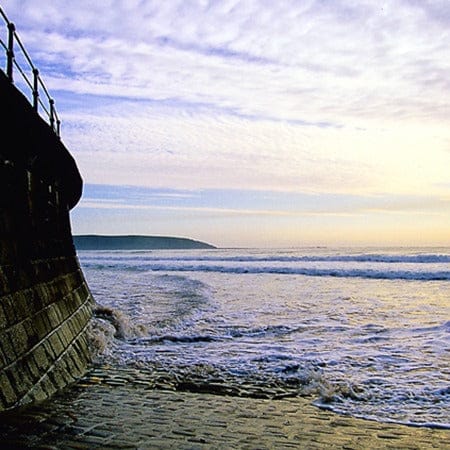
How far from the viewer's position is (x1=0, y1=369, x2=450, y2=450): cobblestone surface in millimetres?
4922

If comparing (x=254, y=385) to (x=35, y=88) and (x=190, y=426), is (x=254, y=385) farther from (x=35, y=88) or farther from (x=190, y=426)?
(x=35, y=88)

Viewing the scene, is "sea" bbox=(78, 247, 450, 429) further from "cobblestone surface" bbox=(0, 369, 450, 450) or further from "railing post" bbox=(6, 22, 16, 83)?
"railing post" bbox=(6, 22, 16, 83)

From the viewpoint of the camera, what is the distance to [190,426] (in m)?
5.56

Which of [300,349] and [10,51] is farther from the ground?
[10,51]

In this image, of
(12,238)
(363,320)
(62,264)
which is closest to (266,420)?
(12,238)

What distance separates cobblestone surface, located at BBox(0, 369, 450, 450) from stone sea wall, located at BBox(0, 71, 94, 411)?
415mm

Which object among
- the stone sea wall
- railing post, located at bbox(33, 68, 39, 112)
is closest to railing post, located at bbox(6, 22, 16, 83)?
the stone sea wall

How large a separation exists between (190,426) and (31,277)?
3369mm

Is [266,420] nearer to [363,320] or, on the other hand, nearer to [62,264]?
[62,264]

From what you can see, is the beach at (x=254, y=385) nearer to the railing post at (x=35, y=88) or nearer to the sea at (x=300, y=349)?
the sea at (x=300, y=349)

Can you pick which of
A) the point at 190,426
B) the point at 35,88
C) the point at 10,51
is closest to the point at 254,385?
the point at 190,426

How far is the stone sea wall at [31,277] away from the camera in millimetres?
5996

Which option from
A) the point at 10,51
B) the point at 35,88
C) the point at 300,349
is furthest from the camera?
the point at 300,349

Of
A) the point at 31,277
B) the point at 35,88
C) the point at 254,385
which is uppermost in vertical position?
the point at 35,88
